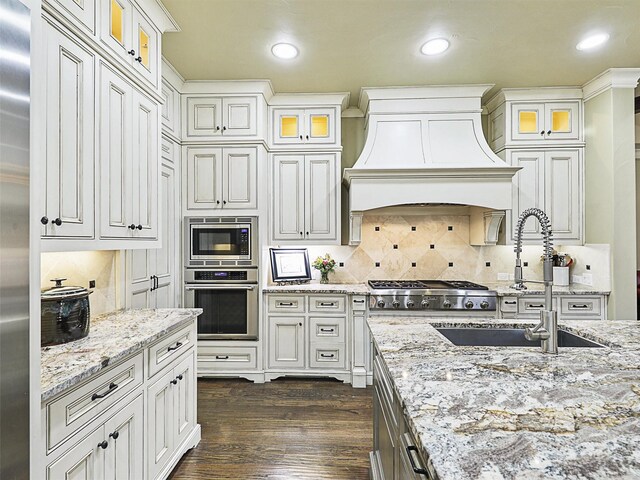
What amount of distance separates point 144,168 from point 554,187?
3.67 meters

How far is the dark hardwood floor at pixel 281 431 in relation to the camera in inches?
84.4

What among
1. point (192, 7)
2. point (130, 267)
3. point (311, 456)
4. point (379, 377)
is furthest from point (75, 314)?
point (192, 7)

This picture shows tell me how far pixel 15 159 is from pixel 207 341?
2875 millimetres

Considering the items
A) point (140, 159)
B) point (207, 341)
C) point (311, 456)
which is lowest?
point (311, 456)

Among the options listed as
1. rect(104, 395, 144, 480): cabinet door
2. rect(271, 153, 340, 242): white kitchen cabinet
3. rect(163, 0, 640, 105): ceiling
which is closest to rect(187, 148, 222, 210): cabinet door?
rect(271, 153, 340, 242): white kitchen cabinet

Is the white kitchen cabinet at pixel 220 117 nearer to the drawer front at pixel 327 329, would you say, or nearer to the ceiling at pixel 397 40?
the ceiling at pixel 397 40

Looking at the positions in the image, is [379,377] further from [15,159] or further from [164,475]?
[15,159]

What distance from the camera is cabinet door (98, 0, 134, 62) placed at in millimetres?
1742

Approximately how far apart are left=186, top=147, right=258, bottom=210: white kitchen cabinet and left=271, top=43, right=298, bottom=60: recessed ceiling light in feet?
2.86

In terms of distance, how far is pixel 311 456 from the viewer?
2.28 meters

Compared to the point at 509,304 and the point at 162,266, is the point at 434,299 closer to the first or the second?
Result: the point at 509,304

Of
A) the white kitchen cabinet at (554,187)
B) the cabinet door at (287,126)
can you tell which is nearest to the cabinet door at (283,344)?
the cabinet door at (287,126)

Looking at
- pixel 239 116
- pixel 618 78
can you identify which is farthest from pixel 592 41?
pixel 239 116

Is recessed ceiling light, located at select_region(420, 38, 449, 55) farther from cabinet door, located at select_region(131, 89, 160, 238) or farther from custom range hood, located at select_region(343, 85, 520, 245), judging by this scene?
cabinet door, located at select_region(131, 89, 160, 238)
